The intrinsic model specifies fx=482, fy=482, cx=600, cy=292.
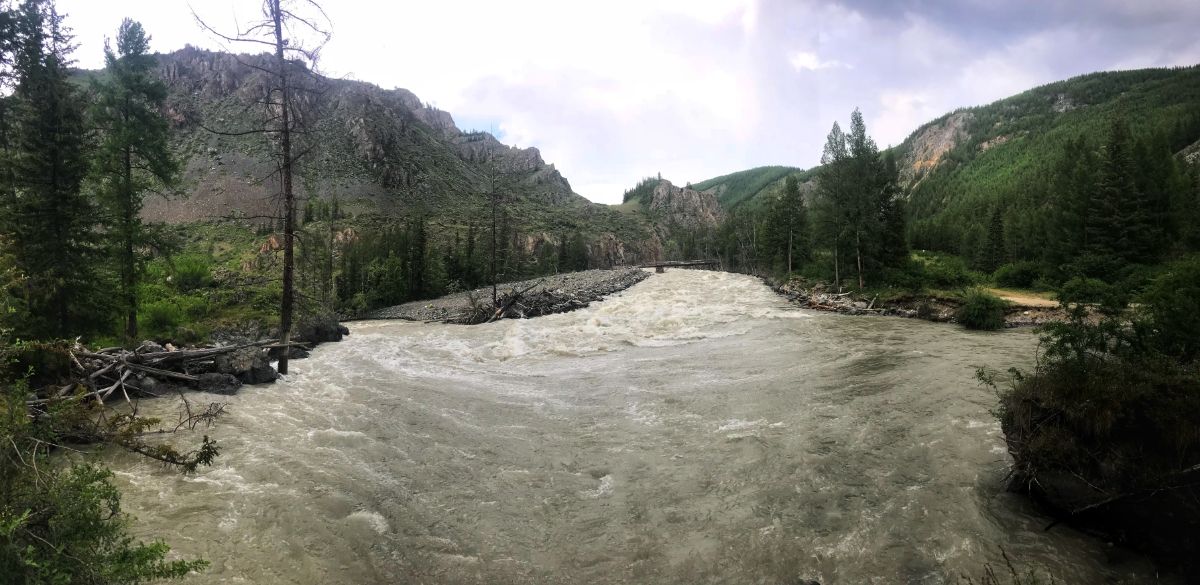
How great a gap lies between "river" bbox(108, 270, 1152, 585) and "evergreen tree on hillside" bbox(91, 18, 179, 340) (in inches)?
363

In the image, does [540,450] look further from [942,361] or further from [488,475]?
[942,361]

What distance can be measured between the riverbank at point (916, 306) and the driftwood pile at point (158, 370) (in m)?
28.8

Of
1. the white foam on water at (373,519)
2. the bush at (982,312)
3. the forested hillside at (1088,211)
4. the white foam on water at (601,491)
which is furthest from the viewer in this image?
the forested hillside at (1088,211)

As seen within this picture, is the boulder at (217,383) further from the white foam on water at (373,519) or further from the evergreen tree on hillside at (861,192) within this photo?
the evergreen tree on hillside at (861,192)

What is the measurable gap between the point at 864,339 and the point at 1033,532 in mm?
15590

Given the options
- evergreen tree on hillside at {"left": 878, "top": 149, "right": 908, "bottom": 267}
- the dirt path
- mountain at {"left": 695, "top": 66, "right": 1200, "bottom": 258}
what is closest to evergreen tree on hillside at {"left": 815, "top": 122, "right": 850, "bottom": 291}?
mountain at {"left": 695, "top": 66, "right": 1200, "bottom": 258}

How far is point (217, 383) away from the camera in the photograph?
38.4 feet

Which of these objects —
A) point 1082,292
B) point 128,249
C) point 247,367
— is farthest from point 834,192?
point 128,249

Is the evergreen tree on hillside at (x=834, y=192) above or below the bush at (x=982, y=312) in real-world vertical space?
above

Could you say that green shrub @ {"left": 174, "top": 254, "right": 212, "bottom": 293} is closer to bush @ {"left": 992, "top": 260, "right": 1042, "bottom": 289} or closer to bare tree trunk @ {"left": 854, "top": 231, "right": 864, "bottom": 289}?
bare tree trunk @ {"left": 854, "top": 231, "right": 864, "bottom": 289}

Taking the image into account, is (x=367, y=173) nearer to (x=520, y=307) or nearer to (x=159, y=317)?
(x=159, y=317)

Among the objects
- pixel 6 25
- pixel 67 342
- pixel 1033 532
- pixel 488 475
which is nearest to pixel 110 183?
pixel 6 25

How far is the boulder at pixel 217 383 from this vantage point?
452 inches

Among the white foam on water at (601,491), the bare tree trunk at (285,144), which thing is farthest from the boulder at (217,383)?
the white foam on water at (601,491)
